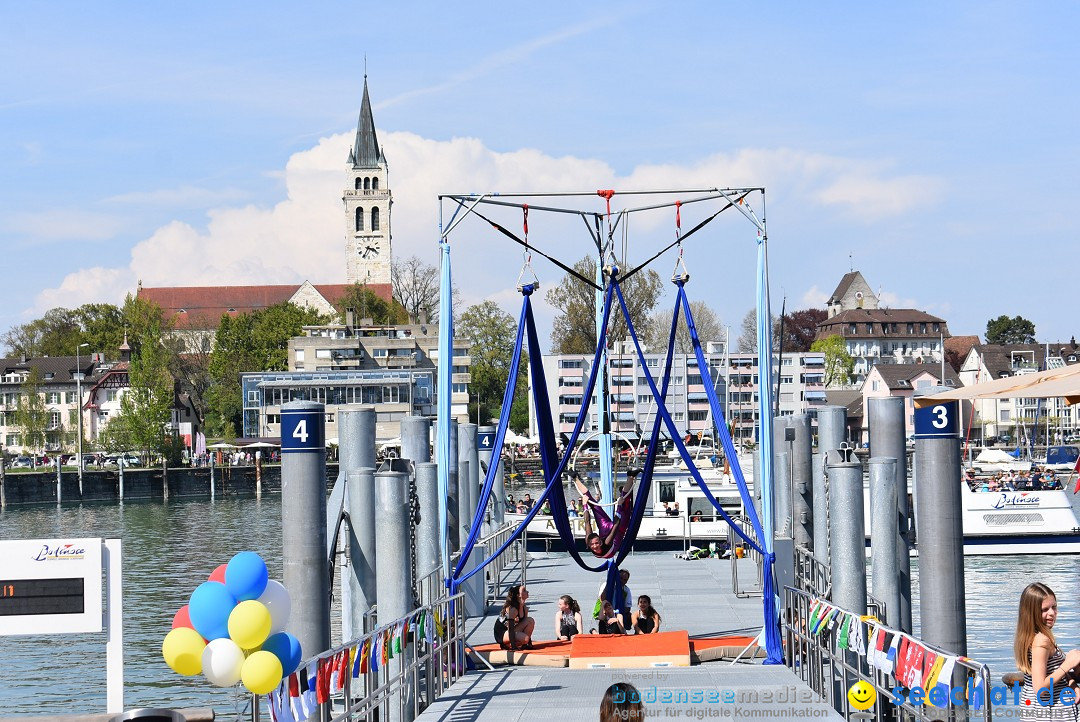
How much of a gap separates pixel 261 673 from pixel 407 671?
3.73 metres

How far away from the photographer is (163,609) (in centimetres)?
3506

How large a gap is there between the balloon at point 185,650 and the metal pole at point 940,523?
268 inches

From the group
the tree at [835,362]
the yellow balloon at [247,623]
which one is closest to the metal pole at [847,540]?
the yellow balloon at [247,623]

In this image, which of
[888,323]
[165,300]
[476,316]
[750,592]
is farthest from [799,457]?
[165,300]

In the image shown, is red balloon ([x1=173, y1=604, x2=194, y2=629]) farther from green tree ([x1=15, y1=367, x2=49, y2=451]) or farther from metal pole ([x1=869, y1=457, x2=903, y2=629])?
green tree ([x1=15, y1=367, x2=49, y2=451])

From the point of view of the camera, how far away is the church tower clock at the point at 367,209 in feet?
605

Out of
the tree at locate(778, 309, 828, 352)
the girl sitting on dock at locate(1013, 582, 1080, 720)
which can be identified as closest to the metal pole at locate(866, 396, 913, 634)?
the girl sitting on dock at locate(1013, 582, 1080, 720)

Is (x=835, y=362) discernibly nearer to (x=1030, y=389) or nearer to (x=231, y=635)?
(x=1030, y=389)

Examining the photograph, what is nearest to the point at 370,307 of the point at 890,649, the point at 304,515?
the point at 304,515

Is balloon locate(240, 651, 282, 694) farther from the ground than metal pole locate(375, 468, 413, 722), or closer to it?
closer to it

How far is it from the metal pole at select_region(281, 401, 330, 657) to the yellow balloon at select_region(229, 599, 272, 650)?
1567 mm

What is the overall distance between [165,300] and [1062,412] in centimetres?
11311

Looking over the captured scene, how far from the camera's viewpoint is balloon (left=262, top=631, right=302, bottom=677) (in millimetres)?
10703

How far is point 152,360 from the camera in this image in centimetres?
9631
